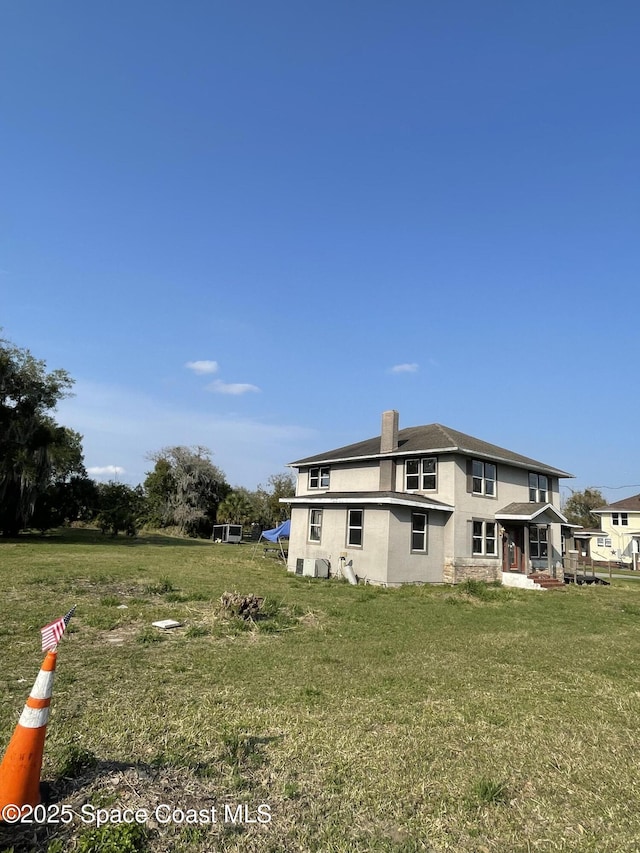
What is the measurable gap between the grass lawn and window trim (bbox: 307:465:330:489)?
1538cm

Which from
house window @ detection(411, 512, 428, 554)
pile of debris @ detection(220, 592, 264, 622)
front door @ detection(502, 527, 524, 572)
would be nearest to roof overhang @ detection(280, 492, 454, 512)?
house window @ detection(411, 512, 428, 554)

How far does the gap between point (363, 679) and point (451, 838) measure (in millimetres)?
3279

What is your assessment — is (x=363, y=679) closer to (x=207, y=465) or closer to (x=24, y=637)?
(x=24, y=637)

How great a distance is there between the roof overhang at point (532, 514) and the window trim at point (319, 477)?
8.38 m

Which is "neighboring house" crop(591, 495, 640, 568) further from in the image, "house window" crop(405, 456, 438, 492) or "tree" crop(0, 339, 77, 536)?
"tree" crop(0, 339, 77, 536)

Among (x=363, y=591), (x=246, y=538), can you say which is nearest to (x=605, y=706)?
(x=363, y=591)

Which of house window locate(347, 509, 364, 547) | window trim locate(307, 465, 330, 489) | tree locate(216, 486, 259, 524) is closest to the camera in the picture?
house window locate(347, 509, 364, 547)

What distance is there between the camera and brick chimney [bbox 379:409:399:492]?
22516 millimetres

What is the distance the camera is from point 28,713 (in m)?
3.03

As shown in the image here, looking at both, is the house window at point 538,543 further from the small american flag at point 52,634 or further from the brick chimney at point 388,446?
the small american flag at point 52,634

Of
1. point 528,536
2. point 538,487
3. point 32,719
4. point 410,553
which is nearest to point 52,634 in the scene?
point 32,719

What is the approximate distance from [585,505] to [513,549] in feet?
193

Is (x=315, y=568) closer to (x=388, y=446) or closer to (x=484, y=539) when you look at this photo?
(x=388, y=446)

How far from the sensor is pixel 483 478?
2225 centimetres
